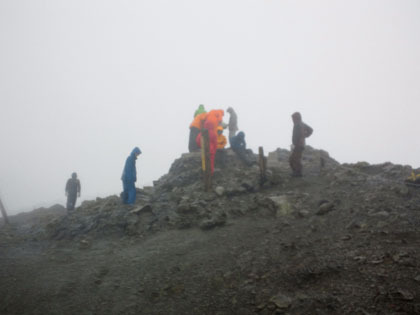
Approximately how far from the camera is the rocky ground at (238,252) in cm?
408

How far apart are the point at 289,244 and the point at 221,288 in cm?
176

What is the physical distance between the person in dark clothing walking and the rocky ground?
6.20 feet

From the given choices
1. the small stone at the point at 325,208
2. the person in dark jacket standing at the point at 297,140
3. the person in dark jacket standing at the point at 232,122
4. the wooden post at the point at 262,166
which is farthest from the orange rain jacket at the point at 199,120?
the small stone at the point at 325,208

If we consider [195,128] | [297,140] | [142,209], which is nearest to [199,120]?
[195,128]

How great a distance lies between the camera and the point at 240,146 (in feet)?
39.7

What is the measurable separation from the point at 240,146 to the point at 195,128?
95.1 inches

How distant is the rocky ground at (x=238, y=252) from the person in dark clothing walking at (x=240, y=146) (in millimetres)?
1891

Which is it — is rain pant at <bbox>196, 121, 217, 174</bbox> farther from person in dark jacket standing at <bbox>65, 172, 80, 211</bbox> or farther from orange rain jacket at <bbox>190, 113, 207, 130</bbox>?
person in dark jacket standing at <bbox>65, 172, 80, 211</bbox>

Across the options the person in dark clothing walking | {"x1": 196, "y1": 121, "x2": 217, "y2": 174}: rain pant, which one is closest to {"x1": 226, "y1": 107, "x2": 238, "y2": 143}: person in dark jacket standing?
the person in dark clothing walking

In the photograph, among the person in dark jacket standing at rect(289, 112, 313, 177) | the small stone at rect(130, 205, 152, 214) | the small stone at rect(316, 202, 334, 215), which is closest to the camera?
the small stone at rect(316, 202, 334, 215)

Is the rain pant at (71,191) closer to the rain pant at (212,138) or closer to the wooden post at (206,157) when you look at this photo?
the rain pant at (212,138)

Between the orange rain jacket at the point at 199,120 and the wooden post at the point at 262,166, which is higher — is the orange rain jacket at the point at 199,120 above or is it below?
above

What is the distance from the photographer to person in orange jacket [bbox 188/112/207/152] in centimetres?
1234

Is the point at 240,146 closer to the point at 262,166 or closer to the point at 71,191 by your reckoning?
the point at 262,166
